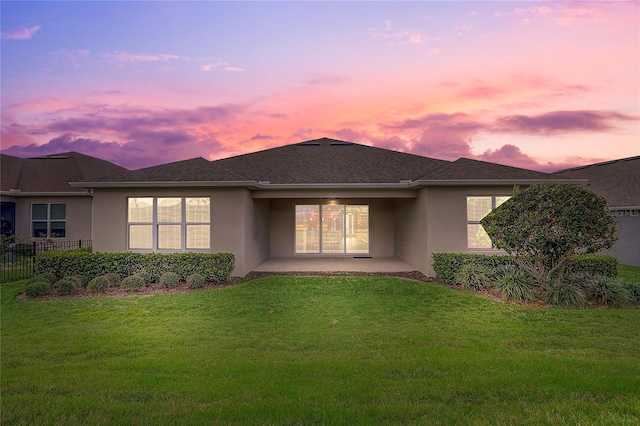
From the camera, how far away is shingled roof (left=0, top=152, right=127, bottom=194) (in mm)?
18703

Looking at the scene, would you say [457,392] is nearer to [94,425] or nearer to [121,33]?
[94,425]

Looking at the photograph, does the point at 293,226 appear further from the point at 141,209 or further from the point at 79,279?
the point at 79,279

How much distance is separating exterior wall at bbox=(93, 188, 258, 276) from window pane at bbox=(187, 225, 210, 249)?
0.95ft

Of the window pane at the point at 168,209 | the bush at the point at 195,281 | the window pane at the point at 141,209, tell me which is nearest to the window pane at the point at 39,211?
the window pane at the point at 141,209

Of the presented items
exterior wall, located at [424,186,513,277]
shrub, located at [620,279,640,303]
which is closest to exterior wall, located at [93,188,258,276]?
exterior wall, located at [424,186,513,277]

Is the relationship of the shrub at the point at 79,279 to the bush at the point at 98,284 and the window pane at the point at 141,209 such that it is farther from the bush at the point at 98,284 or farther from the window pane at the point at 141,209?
the window pane at the point at 141,209

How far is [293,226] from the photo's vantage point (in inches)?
696

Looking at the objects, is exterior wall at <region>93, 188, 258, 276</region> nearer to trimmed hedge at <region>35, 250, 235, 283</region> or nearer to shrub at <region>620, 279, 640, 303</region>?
trimmed hedge at <region>35, 250, 235, 283</region>

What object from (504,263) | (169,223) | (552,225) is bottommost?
(504,263)

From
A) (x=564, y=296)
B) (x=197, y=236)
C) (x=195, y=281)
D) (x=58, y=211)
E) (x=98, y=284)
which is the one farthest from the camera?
(x=58, y=211)

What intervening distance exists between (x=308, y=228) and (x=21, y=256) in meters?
12.4

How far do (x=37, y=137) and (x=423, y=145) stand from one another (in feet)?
65.2

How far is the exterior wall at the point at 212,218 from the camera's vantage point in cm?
1279

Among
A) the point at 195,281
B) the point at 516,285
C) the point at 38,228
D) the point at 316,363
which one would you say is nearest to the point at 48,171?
the point at 38,228
